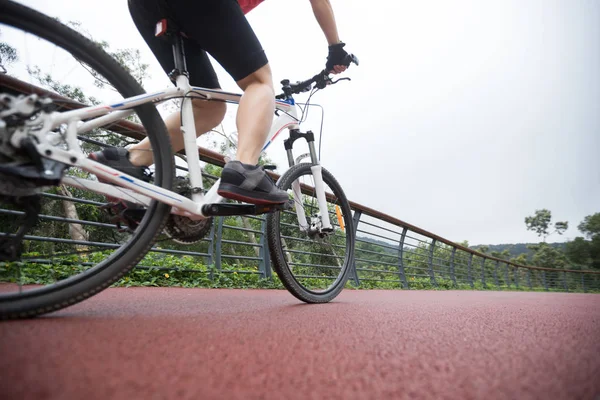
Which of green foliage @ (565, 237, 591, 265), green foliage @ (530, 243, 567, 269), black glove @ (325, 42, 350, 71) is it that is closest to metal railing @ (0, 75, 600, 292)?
black glove @ (325, 42, 350, 71)

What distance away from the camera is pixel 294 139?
6.57ft

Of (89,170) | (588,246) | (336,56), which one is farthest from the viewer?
(588,246)

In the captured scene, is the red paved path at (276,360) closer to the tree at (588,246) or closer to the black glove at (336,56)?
the black glove at (336,56)

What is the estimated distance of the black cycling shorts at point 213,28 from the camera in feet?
3.80

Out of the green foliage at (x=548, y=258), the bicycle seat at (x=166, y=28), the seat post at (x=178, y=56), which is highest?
the green foliage at (x=548, y=258)

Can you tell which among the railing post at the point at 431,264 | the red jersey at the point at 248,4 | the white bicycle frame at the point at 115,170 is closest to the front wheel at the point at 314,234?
the white bicycle frame at the point at 115,170

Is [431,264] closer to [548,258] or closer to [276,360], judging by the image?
[276,360]

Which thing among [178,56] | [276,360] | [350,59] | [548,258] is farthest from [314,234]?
[548,258]

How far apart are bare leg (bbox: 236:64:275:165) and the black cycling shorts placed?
6 cm

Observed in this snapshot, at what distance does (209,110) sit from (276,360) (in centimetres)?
124

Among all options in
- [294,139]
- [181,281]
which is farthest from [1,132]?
[181,281]

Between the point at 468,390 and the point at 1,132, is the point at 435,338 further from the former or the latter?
the point at 1,132

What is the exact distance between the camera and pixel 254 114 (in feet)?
4.27

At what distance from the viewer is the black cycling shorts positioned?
1.16 metres
